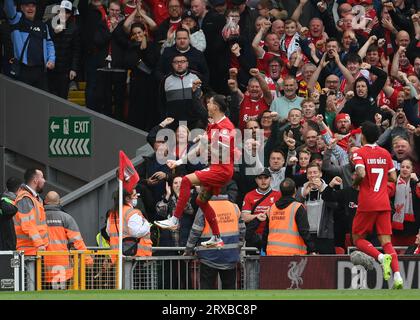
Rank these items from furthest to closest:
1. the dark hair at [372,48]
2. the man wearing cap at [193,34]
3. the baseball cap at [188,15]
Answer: the dark hair at [372,48] < the baseball cap at [188,15] < the man wearing cap at [193,34]

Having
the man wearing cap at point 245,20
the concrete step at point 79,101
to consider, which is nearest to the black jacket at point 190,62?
the man wearing cap at point 245,20

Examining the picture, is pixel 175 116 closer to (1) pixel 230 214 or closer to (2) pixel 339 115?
(2) pixel 339 115

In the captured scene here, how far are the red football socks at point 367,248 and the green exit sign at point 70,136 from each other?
8.50 meters

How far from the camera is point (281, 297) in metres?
16.6

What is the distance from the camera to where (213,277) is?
20.0 meters

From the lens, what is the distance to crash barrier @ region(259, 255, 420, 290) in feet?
65.3

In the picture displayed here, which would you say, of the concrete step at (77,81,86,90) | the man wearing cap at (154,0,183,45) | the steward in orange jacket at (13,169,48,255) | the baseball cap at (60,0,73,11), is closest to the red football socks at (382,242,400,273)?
the steward in orange jacket at (13,169,48,255)

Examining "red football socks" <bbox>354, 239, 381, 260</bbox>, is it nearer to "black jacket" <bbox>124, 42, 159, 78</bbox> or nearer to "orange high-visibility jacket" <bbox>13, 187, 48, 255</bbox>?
"orange high-visibility jacket" <bbox>13, 187, 48, 255</bbox>

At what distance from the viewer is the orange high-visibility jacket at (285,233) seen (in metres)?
20.5

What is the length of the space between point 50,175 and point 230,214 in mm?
8079

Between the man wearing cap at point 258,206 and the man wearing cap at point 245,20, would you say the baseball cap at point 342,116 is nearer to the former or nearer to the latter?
the man wearing cap at point 258,206

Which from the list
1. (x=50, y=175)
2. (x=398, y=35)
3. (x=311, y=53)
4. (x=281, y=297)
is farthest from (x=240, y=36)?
(x=281, y=297)

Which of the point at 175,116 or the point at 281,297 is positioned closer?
the point at 281,297

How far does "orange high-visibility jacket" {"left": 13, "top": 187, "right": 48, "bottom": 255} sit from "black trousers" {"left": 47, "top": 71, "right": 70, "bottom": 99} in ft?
21.7
